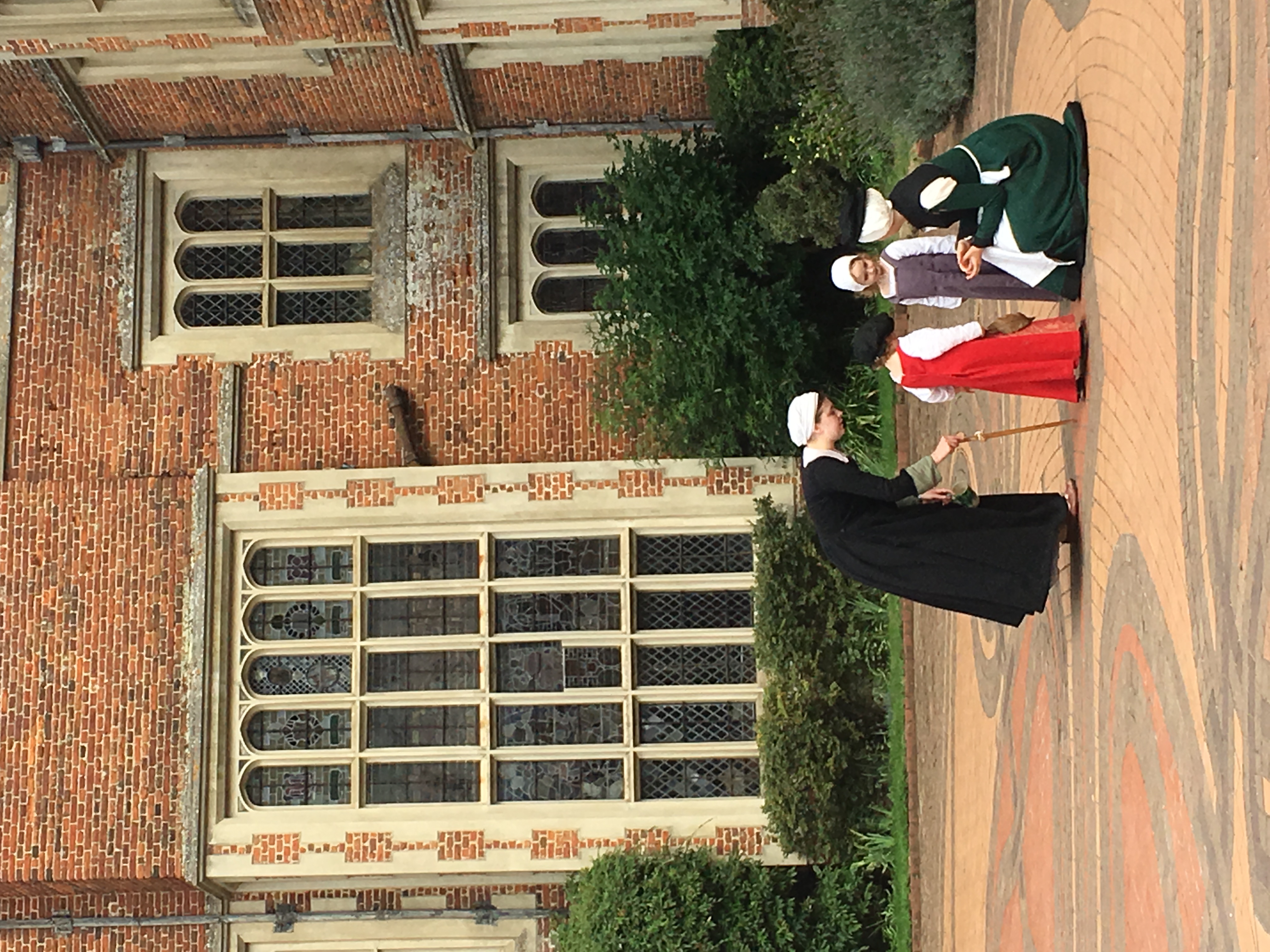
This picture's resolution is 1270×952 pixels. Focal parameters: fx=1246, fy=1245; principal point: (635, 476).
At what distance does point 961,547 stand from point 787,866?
22.6 ft

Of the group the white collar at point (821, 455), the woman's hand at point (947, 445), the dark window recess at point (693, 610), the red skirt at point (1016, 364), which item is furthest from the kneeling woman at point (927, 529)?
the dark window recess at point (693, 610)

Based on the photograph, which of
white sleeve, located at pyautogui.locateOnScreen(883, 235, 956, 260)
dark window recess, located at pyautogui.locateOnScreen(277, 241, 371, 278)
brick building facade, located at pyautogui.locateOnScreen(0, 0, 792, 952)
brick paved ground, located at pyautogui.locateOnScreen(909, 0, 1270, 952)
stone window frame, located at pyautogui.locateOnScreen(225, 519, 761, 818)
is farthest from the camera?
dark window recess, located at pyautogui.locateOnScreen(277, 241, 371, 278)

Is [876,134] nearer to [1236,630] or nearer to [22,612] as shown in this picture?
[1236,630]

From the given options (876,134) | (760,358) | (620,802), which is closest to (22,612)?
(620,802)

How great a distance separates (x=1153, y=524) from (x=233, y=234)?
10925mm

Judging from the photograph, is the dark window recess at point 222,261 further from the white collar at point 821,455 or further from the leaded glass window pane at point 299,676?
the white collar at point 821,455

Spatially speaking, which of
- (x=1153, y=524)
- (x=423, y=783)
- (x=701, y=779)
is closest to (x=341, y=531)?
(x=423, y=783)

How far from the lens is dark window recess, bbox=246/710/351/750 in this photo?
12828 millimetres

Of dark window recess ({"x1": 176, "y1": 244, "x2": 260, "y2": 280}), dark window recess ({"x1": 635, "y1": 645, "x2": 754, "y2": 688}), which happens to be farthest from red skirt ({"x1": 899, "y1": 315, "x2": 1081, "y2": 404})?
dark window recess ({"x1": 176, "y1": 244, "x2": 260, "y2": 280})

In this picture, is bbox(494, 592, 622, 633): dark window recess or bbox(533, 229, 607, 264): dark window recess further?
bbox(533, 229, 607, 264): dark window recess

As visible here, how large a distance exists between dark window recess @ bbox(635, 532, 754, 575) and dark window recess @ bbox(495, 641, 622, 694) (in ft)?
3.17

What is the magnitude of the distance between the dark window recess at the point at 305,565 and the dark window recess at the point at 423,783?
2002mm

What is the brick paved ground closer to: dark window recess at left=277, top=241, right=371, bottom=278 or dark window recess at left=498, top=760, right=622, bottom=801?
dark window recess at left=498, top=760, right=622, bottom=801

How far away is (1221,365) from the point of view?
15.2 feet
